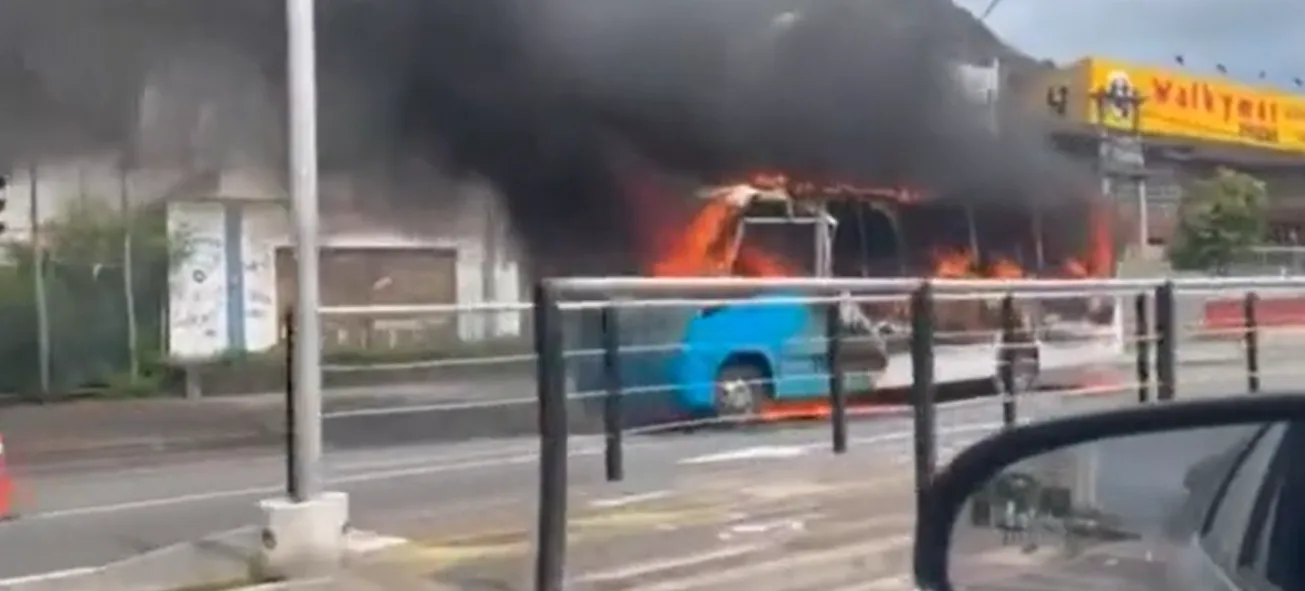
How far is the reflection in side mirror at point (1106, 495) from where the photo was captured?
8.55ft

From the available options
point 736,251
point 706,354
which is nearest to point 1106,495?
point 706,354

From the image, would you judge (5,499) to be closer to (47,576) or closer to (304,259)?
(47,576)

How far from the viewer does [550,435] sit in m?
6.48

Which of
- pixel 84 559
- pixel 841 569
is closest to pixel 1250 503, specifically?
pixel 841 569

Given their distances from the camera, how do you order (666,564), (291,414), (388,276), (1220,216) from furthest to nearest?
(1220,216), (388,276), (291,414), (666,564)

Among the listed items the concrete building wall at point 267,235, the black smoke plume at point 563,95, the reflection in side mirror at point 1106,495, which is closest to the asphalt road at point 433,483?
the concrete building wall at point 267,235

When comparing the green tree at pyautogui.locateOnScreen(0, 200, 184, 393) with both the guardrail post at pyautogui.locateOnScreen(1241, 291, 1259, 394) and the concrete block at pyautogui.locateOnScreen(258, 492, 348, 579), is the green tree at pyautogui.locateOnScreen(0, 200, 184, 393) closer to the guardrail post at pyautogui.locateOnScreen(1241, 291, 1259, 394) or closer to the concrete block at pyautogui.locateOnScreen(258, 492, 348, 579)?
the guardrail post at pyautogui.locateOnScreen(1241, 291, 1259, 394)

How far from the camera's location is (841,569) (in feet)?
23.0

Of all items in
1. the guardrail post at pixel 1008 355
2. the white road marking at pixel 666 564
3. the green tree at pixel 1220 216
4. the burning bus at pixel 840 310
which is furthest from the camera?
the green tree at pixel 1220 216

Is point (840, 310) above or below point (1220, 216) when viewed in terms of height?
below

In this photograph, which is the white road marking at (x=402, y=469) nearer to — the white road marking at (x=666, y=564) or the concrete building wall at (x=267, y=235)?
the white road marking at (x=666, y=564)

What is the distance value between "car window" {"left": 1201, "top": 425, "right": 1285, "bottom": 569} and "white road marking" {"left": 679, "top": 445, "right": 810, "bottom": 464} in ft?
22.5

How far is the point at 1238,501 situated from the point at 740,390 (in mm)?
A: 10987

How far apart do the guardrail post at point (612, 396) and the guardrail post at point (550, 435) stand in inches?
44.2
